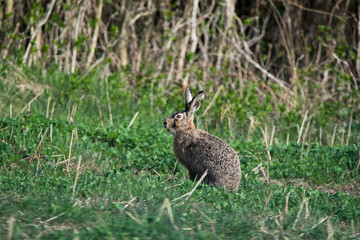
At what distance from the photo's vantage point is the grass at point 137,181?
3961mm

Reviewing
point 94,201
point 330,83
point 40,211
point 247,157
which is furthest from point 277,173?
point 330,83

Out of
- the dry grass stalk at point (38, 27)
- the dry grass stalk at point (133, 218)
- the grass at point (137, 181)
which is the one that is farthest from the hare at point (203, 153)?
the dry grass stalk at point (38, 27)

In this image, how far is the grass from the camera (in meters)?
3.96

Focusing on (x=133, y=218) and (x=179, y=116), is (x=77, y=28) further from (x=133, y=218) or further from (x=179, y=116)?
(x=133, y=218)

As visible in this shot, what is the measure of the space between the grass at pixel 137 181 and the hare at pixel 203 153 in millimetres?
199

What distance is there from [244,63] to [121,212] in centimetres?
776

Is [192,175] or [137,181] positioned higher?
[137,181]

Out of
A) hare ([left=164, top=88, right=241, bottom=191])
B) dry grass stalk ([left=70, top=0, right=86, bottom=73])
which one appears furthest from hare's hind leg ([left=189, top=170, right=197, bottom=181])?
dry grass stalk ([left=70, top=0, right=86, bottom=73])

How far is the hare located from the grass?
199mm

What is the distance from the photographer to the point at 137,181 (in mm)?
5266

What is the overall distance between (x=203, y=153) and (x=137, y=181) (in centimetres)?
98

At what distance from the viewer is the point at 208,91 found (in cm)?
1035

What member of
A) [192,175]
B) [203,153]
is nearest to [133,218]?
[203,153]

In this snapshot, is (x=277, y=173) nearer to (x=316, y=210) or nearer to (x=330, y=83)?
(x=316, y=210)
